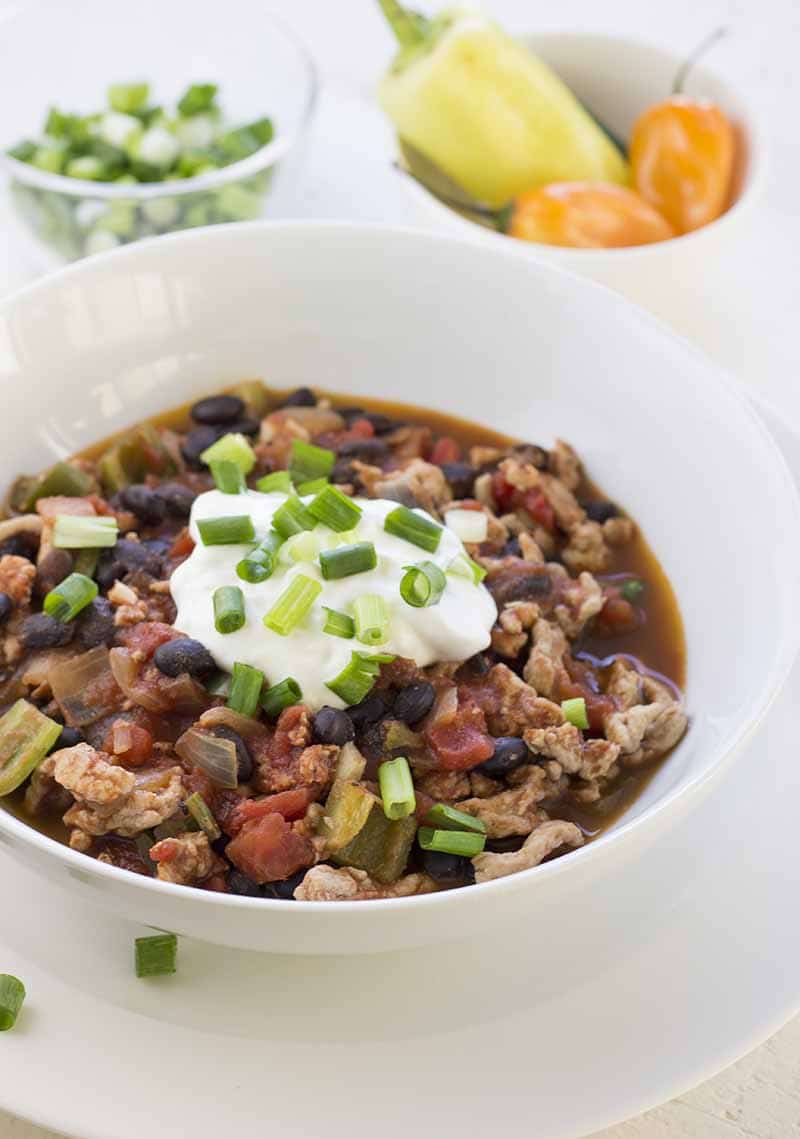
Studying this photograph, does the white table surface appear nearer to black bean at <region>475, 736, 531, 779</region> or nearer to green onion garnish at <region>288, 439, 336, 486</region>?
black bean at <region>475, 736, 531, 779</region>

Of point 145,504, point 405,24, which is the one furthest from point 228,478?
point 405,24

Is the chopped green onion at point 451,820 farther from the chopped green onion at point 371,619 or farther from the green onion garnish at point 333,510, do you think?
the green onion garnish at point 333,510

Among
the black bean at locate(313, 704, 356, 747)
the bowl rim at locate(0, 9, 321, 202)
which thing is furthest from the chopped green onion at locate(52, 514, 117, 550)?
the bowl rim at locate(0, 9, 321, 202)

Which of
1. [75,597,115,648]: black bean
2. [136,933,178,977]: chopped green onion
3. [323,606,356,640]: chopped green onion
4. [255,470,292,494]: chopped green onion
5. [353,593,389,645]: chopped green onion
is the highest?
[353,593,389,645]: chopped green onion

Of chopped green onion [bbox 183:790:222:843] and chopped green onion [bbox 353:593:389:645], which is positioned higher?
chopped green onion [bbox 353:593:389:645]

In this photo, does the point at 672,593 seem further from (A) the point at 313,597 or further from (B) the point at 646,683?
(A) the point at 313,597

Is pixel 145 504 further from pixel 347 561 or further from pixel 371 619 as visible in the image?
pixel 371 619
